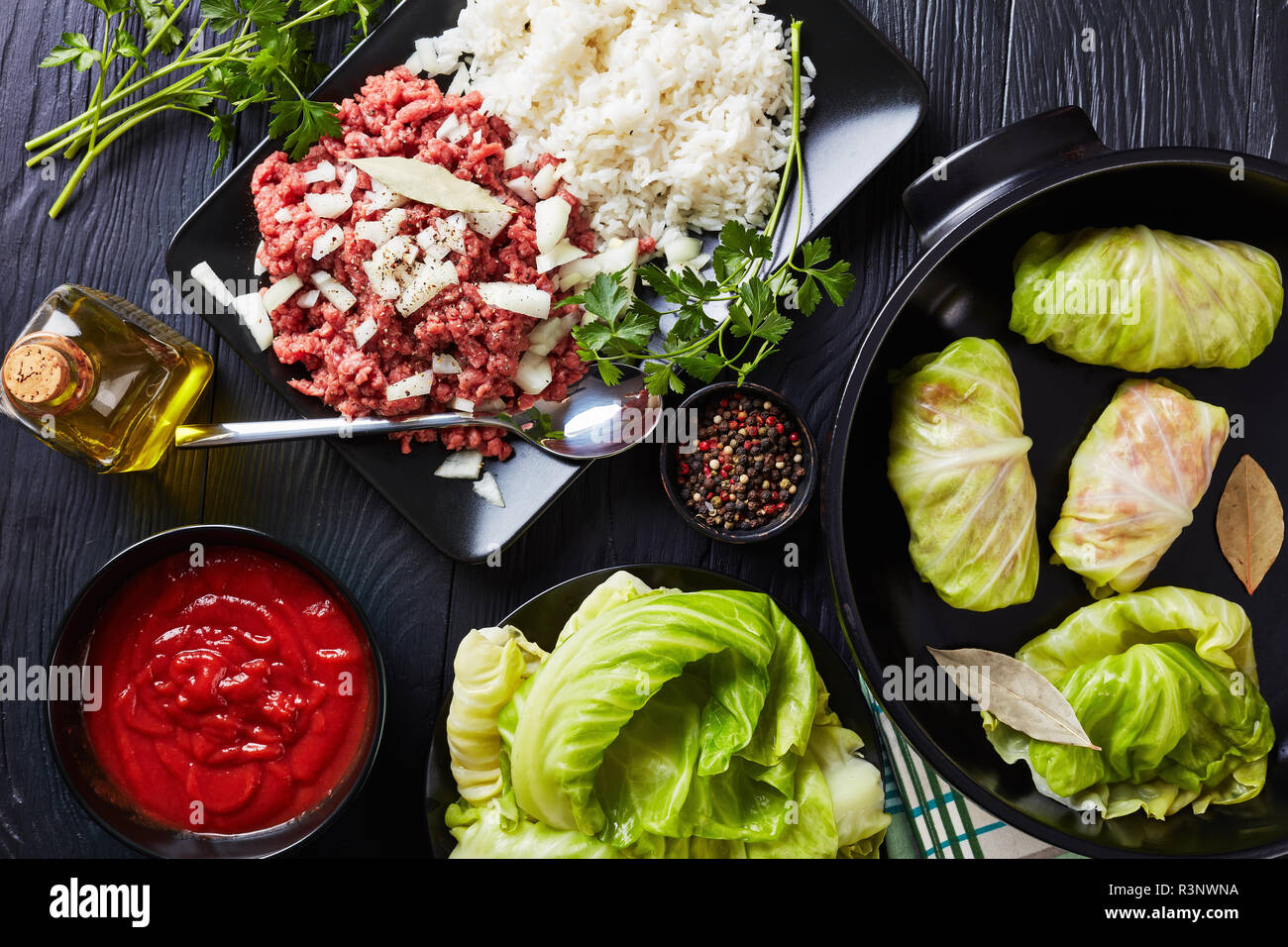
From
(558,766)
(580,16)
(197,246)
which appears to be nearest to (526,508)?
(558,766)

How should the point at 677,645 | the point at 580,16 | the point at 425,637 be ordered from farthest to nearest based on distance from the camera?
1. the point at 425,637
2. the point at 580,16
3. the point at 677,645

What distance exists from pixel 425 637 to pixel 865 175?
1.43 meters

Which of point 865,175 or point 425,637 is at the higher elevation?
point 865,175

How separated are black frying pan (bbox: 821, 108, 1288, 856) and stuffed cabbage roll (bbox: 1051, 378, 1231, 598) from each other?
2.8 inches

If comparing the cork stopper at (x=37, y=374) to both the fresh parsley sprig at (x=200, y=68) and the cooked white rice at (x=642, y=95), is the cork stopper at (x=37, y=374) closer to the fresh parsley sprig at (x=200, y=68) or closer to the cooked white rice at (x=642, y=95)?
the fresh parsley sprig at (x=200, y=68)

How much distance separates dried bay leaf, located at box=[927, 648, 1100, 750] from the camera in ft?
5.95

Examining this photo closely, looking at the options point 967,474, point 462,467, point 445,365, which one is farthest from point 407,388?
point 967,474

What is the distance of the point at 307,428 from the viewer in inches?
81.0

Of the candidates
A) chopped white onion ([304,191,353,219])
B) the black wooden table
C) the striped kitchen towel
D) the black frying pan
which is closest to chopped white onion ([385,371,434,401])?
the black wooden table

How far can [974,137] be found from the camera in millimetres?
2232

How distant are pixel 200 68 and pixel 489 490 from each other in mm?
1188

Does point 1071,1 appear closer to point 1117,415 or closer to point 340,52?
point 1117,415

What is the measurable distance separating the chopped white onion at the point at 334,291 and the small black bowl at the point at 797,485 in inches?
29.5

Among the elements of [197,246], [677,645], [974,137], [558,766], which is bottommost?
[558,766]
